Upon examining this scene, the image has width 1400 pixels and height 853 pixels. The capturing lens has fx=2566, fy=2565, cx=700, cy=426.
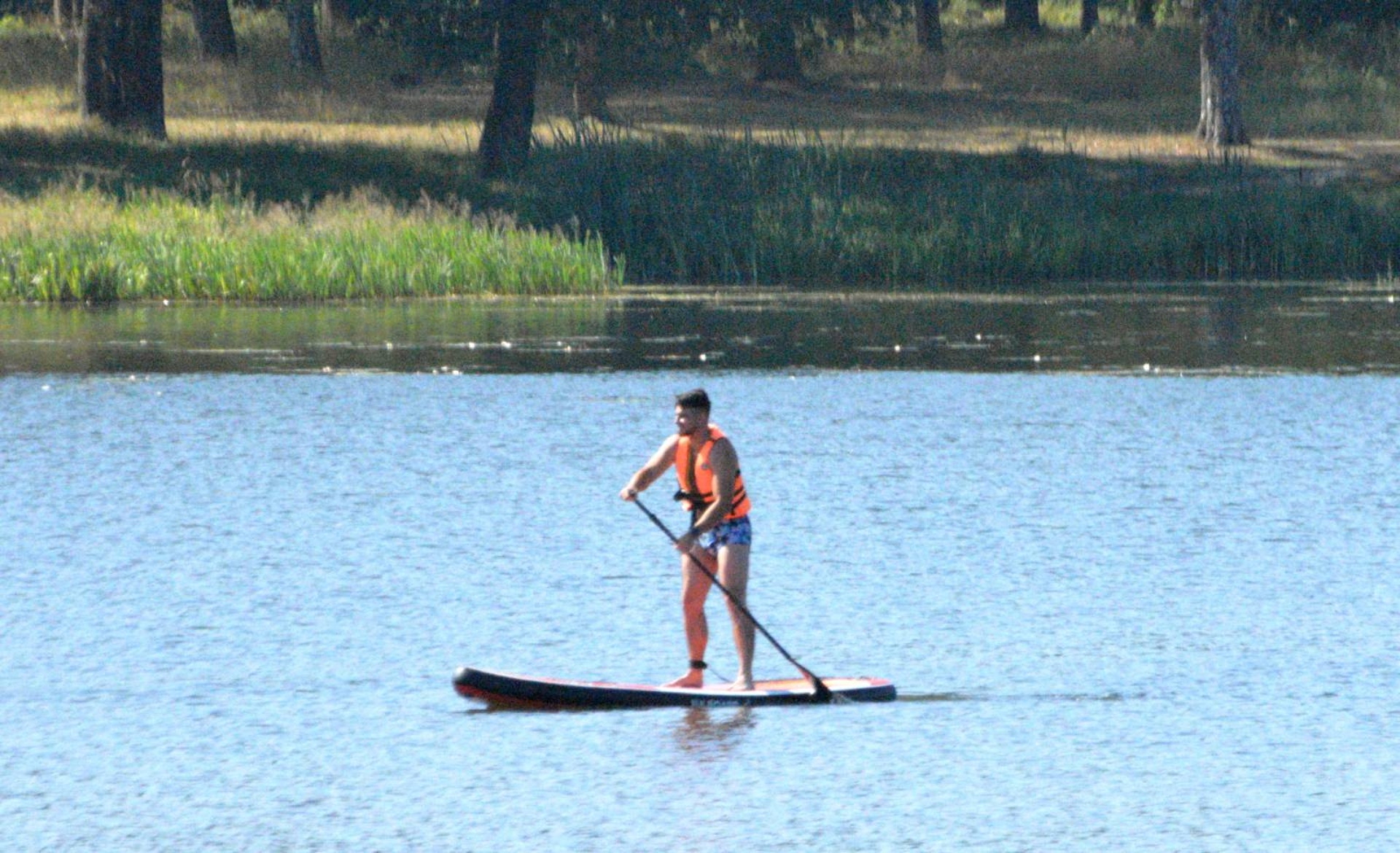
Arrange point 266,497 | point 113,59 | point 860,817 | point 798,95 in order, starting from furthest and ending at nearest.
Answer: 1. point 798,95
2. point 113,59
3. point 266,497
4. point 860,817

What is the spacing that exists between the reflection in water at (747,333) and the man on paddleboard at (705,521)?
14.0 meters

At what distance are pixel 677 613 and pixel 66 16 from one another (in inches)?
2113

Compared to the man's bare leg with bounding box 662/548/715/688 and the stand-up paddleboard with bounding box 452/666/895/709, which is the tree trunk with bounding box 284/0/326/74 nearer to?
the man's bare leg with bounding box 662/548/715/688

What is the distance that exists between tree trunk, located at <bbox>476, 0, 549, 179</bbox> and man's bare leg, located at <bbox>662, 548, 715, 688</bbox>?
3098cm

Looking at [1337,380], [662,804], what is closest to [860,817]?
[662,804]

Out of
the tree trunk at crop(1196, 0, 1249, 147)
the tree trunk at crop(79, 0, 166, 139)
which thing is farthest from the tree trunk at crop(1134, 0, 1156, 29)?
the tree trunk at crop(79, 0, 166, 139)

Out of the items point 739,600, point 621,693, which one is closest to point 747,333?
point 739,600

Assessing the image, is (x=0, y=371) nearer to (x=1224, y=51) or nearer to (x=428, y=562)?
(x=428, y=562)

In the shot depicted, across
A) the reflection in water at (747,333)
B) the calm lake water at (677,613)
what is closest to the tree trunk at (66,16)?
the reflection in water at (747,333)

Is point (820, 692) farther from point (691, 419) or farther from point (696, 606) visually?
point (691, 419)

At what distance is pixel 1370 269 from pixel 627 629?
27.6 metres

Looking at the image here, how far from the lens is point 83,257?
32188 mm

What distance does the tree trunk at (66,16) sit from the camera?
58.6m

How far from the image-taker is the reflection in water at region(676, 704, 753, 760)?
32.1 feet
